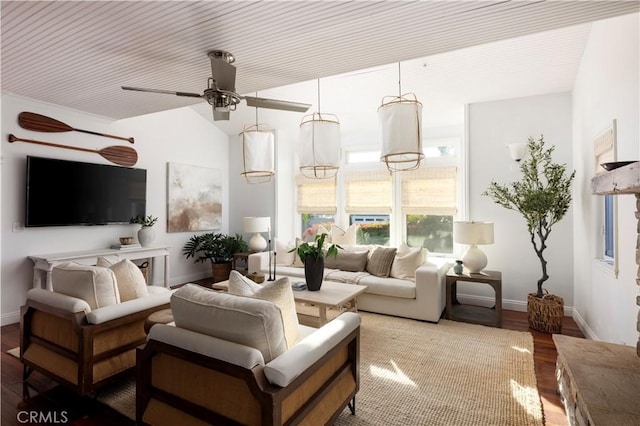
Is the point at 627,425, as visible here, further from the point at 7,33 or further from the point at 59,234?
the point at 59,234

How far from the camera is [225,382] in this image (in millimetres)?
1521

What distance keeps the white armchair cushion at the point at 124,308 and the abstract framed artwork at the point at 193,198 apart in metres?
3.28

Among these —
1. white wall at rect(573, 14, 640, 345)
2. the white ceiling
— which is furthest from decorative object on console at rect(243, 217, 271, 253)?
white wall at rect(573, 14, 640, 345)

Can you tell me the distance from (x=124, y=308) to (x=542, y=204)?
4164 millimetres

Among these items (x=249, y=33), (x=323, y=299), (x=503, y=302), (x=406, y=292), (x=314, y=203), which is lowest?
(x=503, y=302)

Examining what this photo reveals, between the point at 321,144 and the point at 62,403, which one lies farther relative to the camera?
the point at 321,144

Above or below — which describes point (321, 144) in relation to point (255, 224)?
above

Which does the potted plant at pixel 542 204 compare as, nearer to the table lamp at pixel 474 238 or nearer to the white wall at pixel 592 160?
the white wall at pixel 592 160

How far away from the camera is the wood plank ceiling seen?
77.5 inches

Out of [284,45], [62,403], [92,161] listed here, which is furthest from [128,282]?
[92,161]

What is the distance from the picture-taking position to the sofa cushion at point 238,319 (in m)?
1.51

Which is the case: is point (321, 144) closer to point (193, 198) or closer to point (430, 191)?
point (430, 191)

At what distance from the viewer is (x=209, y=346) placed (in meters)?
1.54

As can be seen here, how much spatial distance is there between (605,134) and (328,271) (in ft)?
10.8
